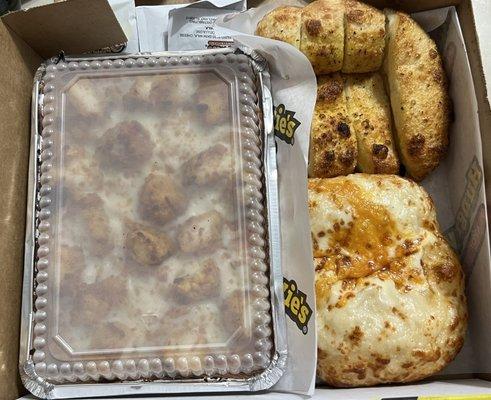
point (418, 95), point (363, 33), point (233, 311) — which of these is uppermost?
point (363, 33)

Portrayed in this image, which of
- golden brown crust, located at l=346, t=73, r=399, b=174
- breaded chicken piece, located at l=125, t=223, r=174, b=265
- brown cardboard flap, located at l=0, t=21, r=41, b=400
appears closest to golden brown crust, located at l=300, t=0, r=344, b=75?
golden brown crust, located at l=346, t=73, r=399, b=174

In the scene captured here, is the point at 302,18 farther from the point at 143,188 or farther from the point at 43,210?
the point at 43,210

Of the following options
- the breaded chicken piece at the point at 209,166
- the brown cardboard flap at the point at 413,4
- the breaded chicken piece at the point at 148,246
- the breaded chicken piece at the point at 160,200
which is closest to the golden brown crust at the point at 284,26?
the brown cardboard flap at the point at 413,4

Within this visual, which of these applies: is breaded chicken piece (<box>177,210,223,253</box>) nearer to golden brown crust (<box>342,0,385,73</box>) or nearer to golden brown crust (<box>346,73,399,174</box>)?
golden brown crust (<box>346,73,399,174</box>)

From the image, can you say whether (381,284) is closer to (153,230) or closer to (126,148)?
(153,230)

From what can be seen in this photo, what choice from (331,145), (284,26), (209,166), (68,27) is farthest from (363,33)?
(68,27)
